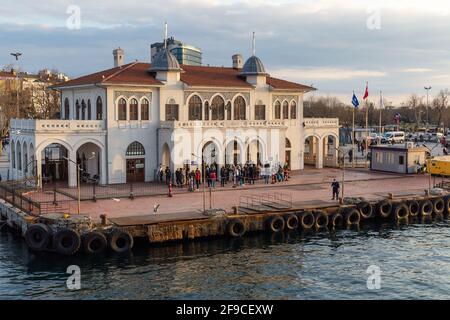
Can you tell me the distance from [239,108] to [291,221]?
1976cm

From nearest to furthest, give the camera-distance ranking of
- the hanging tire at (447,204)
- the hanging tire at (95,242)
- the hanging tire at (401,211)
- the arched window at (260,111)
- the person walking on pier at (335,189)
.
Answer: the hanging tire at (95,242)
the hanging tire at (401,211)
the person walking on pier at (335,189)
the hanging tire at (447,204)
the arched window at (260,111)

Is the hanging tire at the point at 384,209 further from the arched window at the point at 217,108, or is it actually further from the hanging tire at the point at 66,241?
the hanging tire at the point at 66,241

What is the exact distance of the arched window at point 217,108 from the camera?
51688 mm


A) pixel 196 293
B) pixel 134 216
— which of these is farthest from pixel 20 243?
pixel 196 293

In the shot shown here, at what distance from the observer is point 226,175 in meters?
47.6

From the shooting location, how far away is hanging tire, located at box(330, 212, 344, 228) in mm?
37250

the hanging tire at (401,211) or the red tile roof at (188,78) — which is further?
the red tile roof at (188,78)

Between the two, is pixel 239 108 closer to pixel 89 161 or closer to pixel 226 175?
pixel 226 175

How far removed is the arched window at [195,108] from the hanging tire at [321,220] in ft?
58.3

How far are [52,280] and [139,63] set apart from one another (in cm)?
3085

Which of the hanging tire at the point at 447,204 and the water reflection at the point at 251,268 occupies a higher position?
the hanging tire at the point at 447,204

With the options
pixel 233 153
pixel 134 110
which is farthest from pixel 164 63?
pixel 233 153

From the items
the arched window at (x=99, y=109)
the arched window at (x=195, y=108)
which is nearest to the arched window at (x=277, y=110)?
the arched window at (x=195, y=108)
